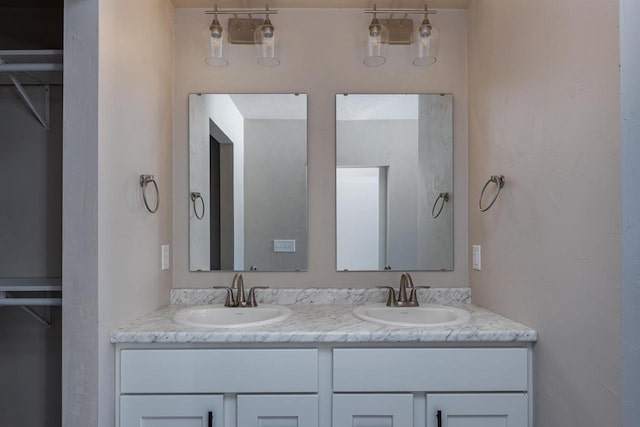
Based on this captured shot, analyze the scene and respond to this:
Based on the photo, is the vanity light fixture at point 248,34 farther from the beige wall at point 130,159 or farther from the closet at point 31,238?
the closet at point 31,238

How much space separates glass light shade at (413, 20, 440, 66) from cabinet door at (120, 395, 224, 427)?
5.66 ft

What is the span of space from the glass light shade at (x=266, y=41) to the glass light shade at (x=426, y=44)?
2.27 feet

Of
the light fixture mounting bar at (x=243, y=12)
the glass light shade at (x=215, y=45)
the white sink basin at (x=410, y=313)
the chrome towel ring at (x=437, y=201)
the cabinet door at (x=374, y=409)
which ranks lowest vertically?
the cabinet door at (x=374, y=409)

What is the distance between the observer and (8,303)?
4.47 ft

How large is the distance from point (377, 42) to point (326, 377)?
1515mm

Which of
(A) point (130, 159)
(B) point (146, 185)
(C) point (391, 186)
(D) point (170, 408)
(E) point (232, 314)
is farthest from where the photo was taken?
(C) point (391, 186)

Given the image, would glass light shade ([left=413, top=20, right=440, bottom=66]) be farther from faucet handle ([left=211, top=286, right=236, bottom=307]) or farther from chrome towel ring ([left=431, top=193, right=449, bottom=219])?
faucet handle ([left=211, top=286, right=236, bottom=307])

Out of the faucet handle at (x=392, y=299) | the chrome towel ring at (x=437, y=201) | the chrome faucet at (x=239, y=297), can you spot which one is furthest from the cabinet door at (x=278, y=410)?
the chrome towel ring at (x=437, y=201)

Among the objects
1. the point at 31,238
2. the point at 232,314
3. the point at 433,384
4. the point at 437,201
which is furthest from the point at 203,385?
the point at 437,201

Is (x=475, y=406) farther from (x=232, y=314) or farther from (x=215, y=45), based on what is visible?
(x=215, y=45)

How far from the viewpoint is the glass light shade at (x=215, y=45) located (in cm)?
187

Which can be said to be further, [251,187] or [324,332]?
[251,187]

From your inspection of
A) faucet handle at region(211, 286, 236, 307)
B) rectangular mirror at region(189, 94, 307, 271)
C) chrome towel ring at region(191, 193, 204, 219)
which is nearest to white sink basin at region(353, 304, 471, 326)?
rectangular mirror at region(189, 94, 307, 271)

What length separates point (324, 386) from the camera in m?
1.46
